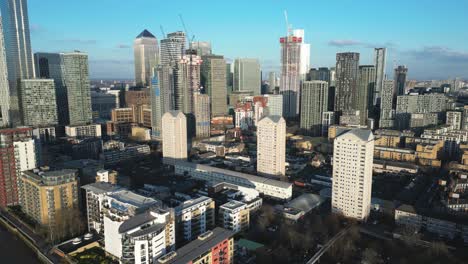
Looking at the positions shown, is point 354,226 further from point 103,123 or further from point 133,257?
point 103,123

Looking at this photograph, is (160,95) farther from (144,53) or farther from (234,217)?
(144,53)

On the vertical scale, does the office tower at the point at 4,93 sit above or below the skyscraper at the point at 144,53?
below

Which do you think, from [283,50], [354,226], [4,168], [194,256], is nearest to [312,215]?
[354,226]

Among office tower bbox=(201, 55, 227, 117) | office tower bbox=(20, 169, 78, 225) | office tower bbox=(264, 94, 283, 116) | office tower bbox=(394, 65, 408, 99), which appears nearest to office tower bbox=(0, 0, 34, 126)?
office tower bbox=(201, 55, 227, 117)

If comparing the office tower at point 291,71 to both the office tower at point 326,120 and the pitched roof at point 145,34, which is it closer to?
the office tower at point 326,120

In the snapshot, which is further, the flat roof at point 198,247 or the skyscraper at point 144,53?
the skyscraper at point 144,53

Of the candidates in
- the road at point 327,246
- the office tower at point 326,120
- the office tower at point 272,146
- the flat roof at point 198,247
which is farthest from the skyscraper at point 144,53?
the flat roof at point 198,247

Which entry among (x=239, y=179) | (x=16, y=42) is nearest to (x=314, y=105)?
(x=239, y=179)
